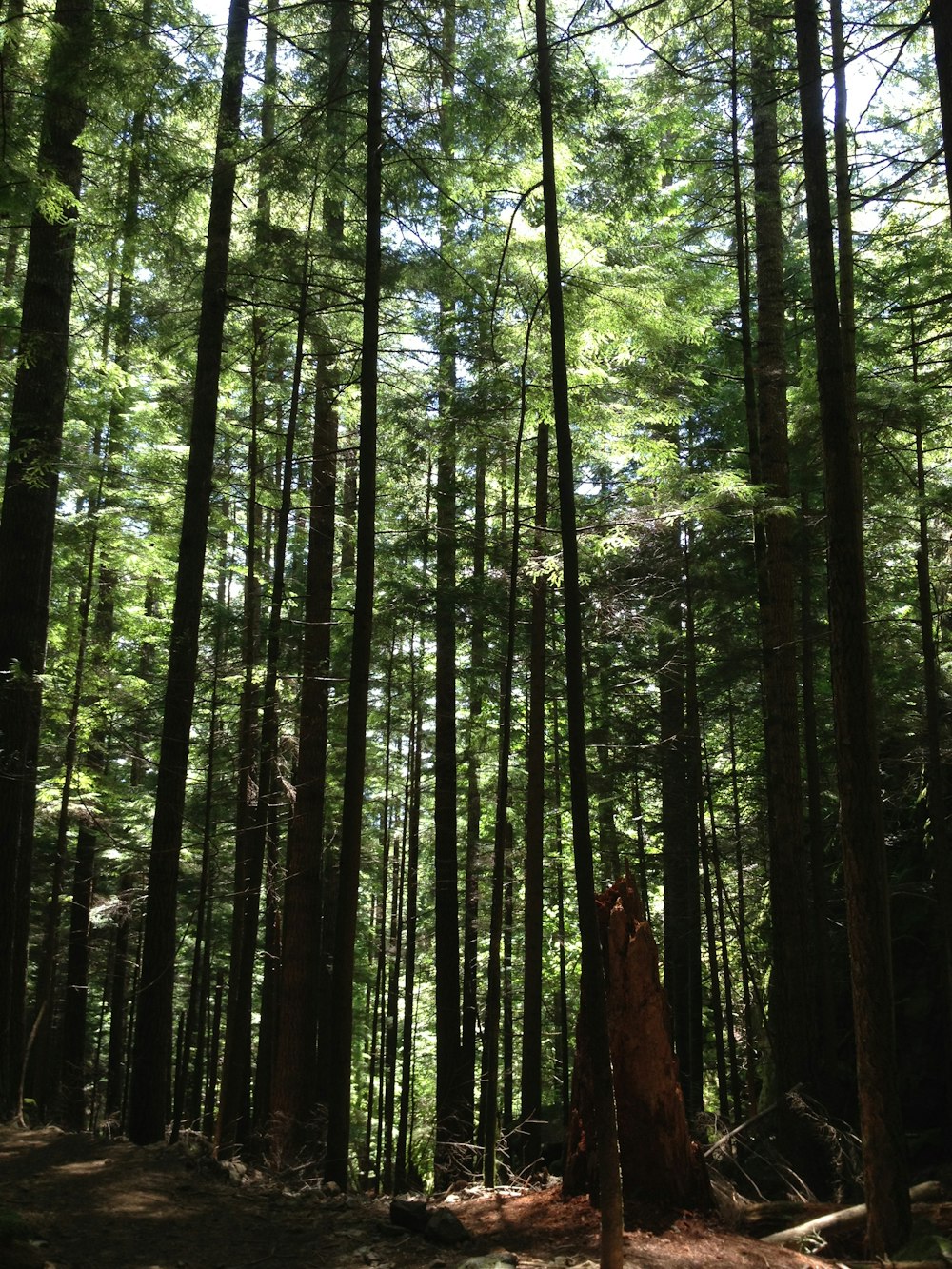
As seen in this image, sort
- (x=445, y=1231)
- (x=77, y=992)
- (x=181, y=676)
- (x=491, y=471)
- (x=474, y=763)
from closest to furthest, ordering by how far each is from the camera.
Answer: (x=445, y=1231)
(x=181, y=676)
(x=491, y=471)
(x=77, y=992)
(x=474, y=763)

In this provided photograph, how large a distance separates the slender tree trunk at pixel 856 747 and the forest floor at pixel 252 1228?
773 millimetres

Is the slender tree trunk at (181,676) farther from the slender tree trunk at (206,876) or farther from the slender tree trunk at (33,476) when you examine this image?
the slender tree trunk at (33,476)

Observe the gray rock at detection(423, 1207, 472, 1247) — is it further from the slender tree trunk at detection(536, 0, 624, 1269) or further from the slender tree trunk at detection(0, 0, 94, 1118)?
the slender tree trunk at detection(0, 0, 94, 1118)

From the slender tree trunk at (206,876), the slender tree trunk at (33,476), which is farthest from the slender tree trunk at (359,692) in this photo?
the slender tree trunk at (33,476)

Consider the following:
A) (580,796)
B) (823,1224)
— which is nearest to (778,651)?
(823,1224)

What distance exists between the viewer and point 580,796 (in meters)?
5.21

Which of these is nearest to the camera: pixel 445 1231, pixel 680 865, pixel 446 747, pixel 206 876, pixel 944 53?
pixel 944 53

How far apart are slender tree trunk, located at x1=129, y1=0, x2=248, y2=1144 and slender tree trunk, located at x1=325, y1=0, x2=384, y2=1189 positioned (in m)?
1.56

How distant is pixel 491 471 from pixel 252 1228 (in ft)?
35.6

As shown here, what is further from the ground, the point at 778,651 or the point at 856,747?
the point at 778,651

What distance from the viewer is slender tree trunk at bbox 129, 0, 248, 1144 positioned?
8180 millimetres

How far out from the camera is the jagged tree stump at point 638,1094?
6.33 m

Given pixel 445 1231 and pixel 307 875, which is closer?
pixel 445 1231

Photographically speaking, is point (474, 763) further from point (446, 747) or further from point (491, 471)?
point (491, 471)
